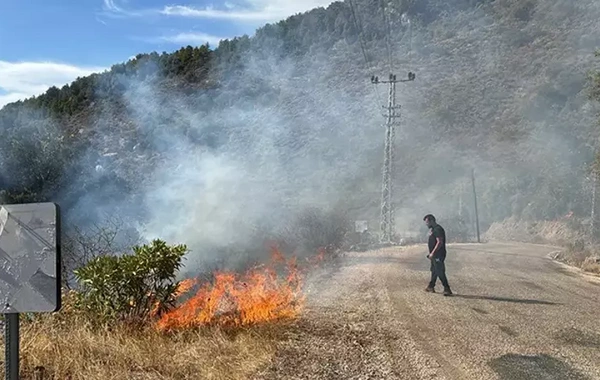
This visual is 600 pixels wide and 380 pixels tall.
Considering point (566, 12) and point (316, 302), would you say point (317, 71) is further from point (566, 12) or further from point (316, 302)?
point (316, 302)

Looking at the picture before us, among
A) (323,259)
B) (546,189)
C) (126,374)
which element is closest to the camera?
(126,374)

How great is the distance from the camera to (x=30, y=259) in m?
3.47

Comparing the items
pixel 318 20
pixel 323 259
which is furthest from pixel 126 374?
pixel 318 20

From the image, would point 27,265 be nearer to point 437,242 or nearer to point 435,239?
point 437,242

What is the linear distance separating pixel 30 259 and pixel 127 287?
4.22 meters

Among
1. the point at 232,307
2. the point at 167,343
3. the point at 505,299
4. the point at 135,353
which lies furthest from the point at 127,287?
the point at 505,299

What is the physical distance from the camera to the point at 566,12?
68.6m

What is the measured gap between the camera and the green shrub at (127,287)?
292 inches

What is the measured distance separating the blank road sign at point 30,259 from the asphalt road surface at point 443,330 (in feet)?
9.50

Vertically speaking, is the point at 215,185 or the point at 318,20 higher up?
the point at 318,20

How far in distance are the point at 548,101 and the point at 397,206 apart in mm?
19753

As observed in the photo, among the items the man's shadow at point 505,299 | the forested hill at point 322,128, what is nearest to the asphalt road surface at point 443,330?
the man's shadow at point 505,299

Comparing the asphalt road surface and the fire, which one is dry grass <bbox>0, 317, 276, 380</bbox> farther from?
the fire

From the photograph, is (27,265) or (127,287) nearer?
(27,265)
